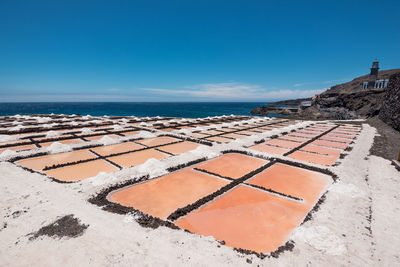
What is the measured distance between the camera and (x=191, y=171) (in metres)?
11.0

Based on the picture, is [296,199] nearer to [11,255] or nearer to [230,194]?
[230,194]

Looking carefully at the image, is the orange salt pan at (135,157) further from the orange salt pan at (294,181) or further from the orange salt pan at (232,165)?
the orange salt pan at (294,181)

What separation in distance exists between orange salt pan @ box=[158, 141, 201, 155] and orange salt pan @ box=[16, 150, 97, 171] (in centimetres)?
534

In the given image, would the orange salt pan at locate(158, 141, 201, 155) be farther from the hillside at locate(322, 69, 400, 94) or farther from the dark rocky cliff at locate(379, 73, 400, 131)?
the hillside at locate(322, 69, 400, 94)

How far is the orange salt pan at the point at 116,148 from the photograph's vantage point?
1446cm

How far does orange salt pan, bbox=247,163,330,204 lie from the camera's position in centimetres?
852

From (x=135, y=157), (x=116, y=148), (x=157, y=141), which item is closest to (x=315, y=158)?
(x=135, y=157)

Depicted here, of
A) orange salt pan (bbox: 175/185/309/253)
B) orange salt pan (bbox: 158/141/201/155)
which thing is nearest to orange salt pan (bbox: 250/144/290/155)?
orange salt pan (bbox: 158/141/201/155)

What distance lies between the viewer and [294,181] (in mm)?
9820

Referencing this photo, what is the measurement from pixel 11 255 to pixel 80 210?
202 cm

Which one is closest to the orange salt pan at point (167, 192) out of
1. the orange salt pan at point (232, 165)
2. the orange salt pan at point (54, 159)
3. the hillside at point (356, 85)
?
the orange salt pan at point (232, 165)

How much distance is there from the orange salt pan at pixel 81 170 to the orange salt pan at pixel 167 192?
302 cm

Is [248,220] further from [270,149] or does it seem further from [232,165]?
[270,149]

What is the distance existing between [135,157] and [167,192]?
5985 millimetres
